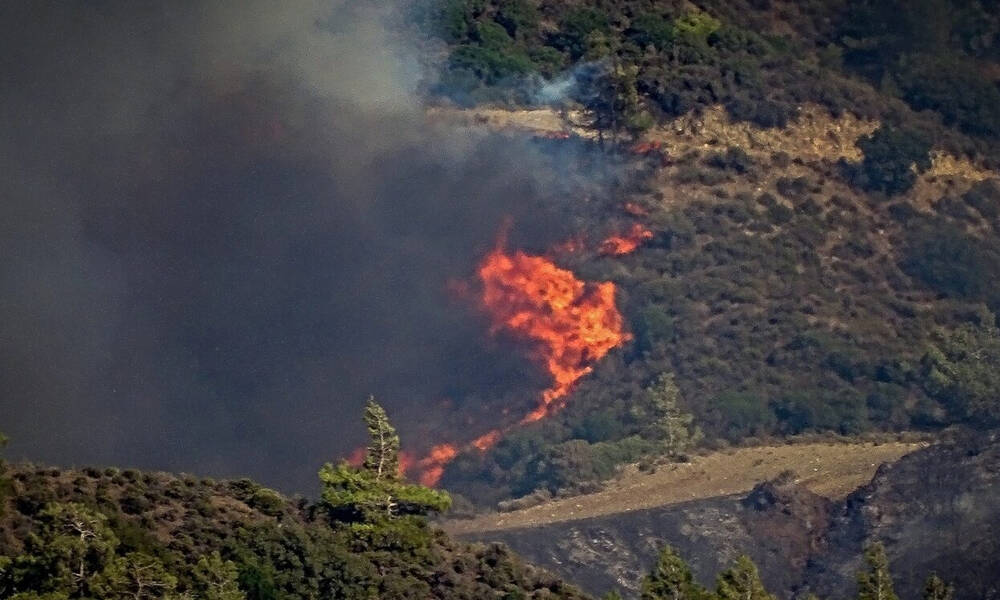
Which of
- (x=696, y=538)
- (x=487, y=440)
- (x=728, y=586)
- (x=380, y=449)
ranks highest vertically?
(x=487, y=440)

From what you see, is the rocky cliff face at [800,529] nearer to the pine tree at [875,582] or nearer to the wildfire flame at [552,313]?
the wildfire flame at [552,313]

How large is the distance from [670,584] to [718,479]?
48.3 meters

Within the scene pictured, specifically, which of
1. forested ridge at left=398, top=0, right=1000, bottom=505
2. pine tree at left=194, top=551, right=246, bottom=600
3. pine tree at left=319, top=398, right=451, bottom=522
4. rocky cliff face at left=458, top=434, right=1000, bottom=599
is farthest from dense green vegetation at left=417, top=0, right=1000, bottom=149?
pine tree at left=194, top=551, right=246, bottom=600

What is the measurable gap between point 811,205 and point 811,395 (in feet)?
54.8

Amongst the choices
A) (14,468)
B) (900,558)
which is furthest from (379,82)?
(14,468)

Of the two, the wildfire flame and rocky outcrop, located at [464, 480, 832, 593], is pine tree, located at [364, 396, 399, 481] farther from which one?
the wildfire flame

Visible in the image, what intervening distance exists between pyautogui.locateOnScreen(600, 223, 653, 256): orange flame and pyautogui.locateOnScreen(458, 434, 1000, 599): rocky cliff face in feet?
83.7

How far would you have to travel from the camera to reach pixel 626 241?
180 meters

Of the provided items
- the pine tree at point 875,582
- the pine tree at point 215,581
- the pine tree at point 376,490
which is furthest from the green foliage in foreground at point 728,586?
the pine tree at point 376,490

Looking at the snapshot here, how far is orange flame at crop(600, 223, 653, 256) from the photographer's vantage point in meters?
178

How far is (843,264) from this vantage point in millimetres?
185125

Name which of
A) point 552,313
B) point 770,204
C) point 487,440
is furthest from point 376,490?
point 770,204

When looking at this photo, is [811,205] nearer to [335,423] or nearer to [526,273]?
[526,273]

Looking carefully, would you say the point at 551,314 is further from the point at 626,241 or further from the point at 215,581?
the point at 215,581
